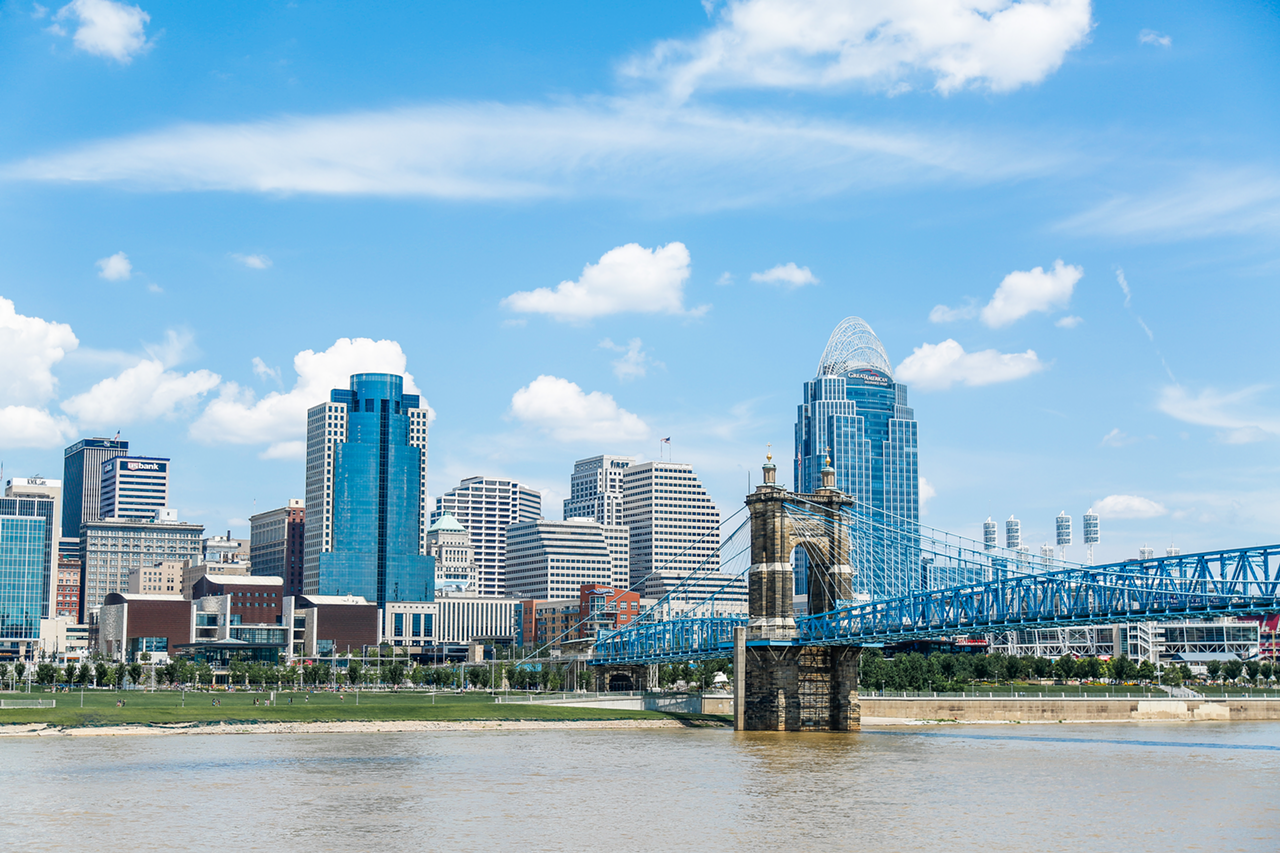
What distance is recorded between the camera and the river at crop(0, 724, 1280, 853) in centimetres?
5088

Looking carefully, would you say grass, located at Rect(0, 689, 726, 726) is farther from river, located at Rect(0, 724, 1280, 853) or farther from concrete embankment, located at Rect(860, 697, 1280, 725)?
concrete embankment, located at Rect(860, 697, 1280, 725)

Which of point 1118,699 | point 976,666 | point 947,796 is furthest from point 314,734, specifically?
point 976,666

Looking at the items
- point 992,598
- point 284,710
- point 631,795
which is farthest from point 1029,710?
point 631,795

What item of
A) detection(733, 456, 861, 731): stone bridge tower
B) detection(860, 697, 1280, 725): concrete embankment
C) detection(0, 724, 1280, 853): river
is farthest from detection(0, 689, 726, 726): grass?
detection(860, 697, 1280, 725): concrete embankment

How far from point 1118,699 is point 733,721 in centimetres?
3931

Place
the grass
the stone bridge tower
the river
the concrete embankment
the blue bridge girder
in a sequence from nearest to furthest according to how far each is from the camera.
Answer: the river → the blue bridge girder → the grass → the stone bridge tower → the concrete embankment

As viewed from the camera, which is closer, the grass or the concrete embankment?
the grass

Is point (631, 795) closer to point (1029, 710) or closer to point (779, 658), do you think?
point (779, 658)

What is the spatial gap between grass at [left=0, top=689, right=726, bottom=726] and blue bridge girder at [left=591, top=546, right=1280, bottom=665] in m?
16.5

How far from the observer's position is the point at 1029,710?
13300cm

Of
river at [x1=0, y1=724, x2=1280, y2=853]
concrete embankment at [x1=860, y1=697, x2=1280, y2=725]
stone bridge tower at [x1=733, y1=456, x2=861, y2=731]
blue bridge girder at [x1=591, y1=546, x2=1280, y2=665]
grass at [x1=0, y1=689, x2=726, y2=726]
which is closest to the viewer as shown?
river at [x1=0, y1=724, x2=1280, y2=853]

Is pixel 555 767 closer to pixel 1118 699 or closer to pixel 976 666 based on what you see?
pixel 1118 699

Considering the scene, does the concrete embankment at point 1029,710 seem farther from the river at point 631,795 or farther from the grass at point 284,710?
the river at point 631,795

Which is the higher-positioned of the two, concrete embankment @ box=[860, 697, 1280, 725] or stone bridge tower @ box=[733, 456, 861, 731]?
stone bridge tower @ box=[733, 456, 861, 731]
